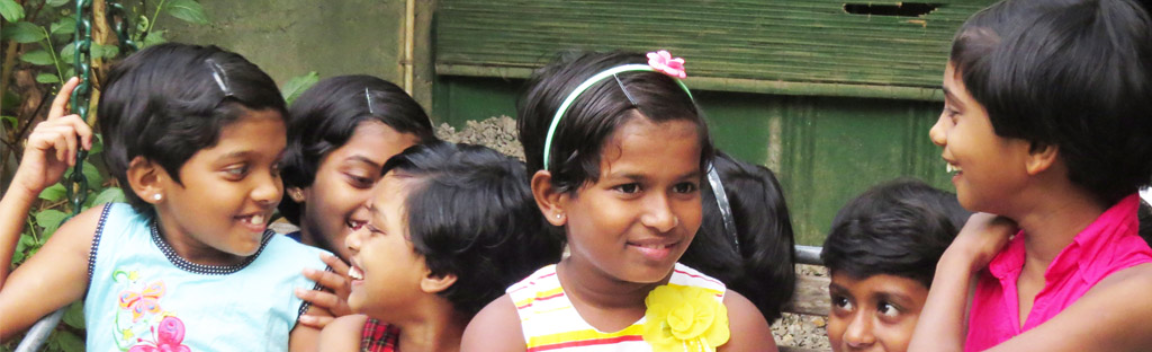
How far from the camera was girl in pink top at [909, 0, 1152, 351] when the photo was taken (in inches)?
71.8

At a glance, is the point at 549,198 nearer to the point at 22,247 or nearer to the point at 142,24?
the point at 142,24

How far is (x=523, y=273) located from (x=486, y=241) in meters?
0.12

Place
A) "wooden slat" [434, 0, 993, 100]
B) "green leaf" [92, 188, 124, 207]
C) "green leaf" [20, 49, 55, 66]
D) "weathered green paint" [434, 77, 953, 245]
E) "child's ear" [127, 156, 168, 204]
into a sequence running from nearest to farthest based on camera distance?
1. "child's ear" [127, 156, 168, 204]
2. "green leaf" [92, 188, 124, 207]
3. "green leaf" [20, 49, 55, 66]
4. "wooden slat" [434, 0, 993, 100]
5. "weathered green paint" [434, 77, 953, 245]

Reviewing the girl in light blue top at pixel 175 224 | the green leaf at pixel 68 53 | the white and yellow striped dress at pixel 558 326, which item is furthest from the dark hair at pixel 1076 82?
the green leaf at pixel 68 53

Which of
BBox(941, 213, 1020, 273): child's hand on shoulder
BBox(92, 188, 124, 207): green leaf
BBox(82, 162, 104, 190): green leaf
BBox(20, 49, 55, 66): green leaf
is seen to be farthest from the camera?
BBox(20, 49, 55, 66): green leaf

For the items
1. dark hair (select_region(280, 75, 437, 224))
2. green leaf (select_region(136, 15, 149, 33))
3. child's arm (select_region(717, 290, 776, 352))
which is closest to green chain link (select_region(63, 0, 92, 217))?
dark hair (select_region(280, 75, 437, 224))

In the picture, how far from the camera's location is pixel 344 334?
242 cm

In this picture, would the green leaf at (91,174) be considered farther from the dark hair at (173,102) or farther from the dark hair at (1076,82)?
the dark hair at (1076,82)

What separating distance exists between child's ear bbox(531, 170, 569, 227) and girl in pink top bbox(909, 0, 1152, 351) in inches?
24.6

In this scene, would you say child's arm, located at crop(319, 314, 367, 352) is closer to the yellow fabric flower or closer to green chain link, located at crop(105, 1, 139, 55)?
the yellow fabric flower

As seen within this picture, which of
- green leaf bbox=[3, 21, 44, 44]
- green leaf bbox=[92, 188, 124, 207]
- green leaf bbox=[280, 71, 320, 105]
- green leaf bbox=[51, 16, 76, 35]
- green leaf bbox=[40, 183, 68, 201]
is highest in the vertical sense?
green leaf bbox=[51, 16, 76, 35]

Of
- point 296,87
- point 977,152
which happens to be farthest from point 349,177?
point 977,152

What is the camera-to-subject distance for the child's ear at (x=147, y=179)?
246cm

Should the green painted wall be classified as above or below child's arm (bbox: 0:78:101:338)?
below
